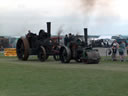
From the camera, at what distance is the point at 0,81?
8.61 meters

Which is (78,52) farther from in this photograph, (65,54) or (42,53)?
(42,53)

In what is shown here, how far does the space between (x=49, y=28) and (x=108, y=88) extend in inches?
489

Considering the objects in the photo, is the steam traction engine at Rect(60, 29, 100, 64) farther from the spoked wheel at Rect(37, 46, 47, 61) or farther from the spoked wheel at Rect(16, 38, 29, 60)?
the spoked wheel at Rect(16, 38, 29, 60)

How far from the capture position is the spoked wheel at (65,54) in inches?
632

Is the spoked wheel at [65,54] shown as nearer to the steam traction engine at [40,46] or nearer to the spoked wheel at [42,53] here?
the steam traction engine at [40,46]

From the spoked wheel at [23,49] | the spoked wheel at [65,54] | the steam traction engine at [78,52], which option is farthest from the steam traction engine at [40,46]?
the steam traction engine at [78,52]

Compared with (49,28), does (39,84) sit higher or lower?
lower

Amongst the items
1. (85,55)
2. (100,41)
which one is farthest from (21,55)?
(100,41)

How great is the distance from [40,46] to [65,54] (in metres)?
2.55

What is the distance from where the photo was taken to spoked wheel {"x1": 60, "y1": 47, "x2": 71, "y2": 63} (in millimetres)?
16047

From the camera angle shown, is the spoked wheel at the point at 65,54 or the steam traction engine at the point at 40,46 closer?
the spoked wheel at the point at 65,54

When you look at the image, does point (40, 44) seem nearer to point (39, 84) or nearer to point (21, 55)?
point (21, 55)

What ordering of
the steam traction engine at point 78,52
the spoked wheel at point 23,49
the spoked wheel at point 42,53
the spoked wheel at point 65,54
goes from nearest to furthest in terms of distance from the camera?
the steam traction engine at point 78,52 < the spoked wheel at point 65,54 < the spoked wheel at point 42,53 < the spoked wheel at point 23,49

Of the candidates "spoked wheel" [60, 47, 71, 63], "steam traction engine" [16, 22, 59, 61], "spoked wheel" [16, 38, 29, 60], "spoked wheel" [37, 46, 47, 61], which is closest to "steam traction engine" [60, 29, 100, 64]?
"spoked wheel" [60, 47, 71, 63]
